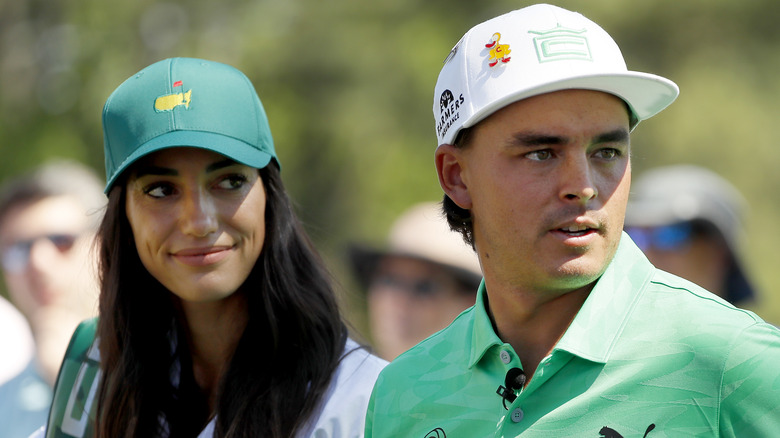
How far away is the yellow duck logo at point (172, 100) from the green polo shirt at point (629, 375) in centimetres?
143

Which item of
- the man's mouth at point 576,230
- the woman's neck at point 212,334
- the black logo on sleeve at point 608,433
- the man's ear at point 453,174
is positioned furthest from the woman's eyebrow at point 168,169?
the black logo on sleeve at point 608,433

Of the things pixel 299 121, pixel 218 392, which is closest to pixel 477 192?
pixel 218 392

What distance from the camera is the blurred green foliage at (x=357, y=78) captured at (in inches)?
480

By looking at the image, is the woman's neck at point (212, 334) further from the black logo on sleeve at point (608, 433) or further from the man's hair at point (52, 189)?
the man's hair at point (52, 189)

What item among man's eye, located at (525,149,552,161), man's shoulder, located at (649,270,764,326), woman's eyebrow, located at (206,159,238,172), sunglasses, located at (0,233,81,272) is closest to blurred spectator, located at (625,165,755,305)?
woman's eyebrow, located at (206,159,238,172)

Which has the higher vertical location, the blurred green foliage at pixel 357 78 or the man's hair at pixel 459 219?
the blurred green foliage at pixel 357 78

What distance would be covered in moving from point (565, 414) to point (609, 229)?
501 millimetres

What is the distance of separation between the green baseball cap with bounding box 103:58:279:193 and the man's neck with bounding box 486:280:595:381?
124 cm

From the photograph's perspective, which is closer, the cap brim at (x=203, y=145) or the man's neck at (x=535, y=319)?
the man's neck at (x=535, y=319)

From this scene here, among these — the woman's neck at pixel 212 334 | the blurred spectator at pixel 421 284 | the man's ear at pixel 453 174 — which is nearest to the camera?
the man's ear at pixel 453 174

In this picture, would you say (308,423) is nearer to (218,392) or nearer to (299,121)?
(218,392)

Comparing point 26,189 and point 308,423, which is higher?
point 26,189

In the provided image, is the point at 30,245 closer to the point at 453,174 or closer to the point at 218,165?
the point at 218,165

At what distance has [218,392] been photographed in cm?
368
